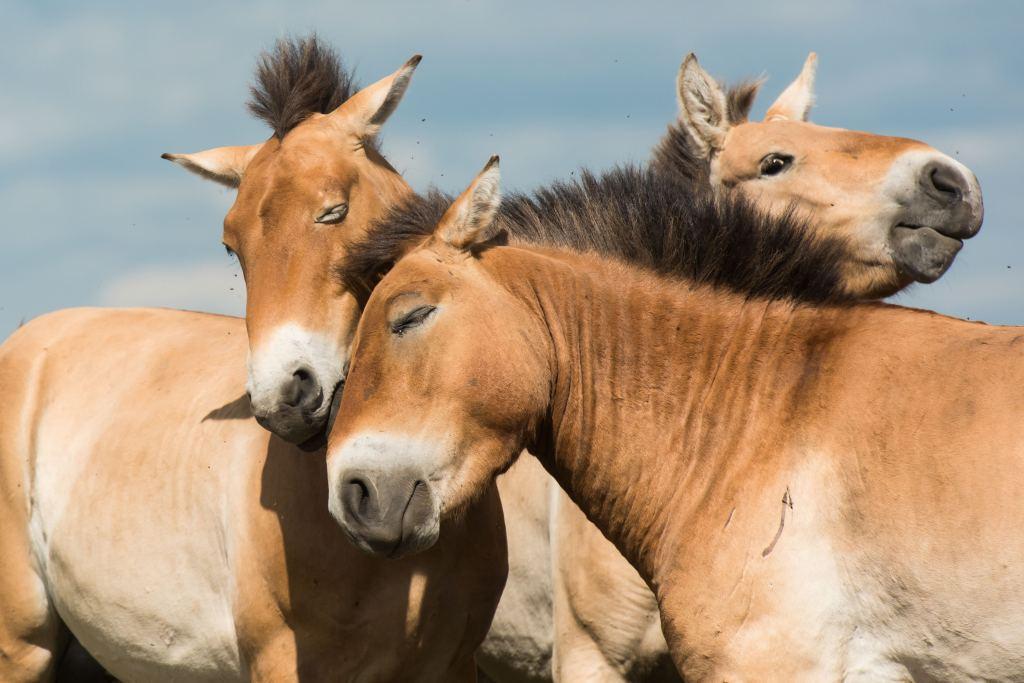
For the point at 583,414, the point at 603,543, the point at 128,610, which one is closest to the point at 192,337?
the point at 128,610

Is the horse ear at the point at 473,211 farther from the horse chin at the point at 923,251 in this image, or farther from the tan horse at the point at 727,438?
the horse chin at the point at 923,251

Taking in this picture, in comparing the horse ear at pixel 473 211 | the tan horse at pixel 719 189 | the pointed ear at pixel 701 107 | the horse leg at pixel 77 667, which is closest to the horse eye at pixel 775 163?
the tan horse at pixel 719 189

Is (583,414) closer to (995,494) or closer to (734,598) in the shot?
(734,598)

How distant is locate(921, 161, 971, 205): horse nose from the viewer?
5766 mm

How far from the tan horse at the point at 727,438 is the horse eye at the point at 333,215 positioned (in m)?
0.67

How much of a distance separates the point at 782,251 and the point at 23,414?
4.27m

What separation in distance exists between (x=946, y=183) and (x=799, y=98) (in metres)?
2.21

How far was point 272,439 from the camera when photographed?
524 centimetres

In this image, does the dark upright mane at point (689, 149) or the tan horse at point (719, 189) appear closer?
the tan horse at point (719, 189)

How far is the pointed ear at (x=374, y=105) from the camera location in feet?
17.5

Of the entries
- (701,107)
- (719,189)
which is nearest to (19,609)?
(719,189)

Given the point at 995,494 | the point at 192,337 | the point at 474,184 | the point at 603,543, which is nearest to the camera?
the point at 995,494

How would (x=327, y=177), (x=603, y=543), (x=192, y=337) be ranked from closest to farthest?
(x=327, y=177), (x=603, y=543), (x=192, y=337)

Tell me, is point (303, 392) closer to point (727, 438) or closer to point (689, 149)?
point (727, 438)
